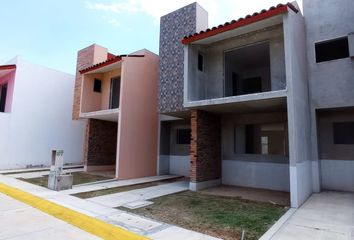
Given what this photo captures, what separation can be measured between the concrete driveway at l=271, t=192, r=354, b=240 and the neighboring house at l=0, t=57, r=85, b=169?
1610 cm

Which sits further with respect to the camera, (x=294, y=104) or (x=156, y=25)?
(x=156, y=25)

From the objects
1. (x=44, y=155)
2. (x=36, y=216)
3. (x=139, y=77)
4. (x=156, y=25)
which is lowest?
(x=36, y=216)

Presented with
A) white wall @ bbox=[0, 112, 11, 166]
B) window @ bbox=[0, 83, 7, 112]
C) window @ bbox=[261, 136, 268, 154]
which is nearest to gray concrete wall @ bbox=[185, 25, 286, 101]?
window @ bbox=[261, 136, 268, 154]

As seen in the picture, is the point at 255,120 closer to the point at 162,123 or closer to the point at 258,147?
the point at 258,147

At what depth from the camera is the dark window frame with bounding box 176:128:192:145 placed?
13.7m

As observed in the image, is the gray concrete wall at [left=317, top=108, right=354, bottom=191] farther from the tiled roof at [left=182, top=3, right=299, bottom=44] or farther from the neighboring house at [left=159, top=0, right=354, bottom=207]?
the tiled roof at [left=182, top=3, right=299, bottom=44]

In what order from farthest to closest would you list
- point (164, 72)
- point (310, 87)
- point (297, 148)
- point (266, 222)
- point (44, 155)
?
point (44, 155) < point (164, 72) < point (310, 87) < point (297, 148) < point (266, 222)

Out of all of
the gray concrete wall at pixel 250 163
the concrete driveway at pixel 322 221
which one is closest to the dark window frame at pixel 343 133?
the gray concrete wall at pixel 250 163

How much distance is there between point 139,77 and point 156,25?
3090mm

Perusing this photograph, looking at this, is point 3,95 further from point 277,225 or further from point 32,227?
point 277,225

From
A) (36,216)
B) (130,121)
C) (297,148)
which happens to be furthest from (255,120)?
(36,216)

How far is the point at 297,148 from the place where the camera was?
717cm

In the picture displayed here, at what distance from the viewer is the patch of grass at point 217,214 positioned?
5116 millimetres

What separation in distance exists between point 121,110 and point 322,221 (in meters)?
9.20
